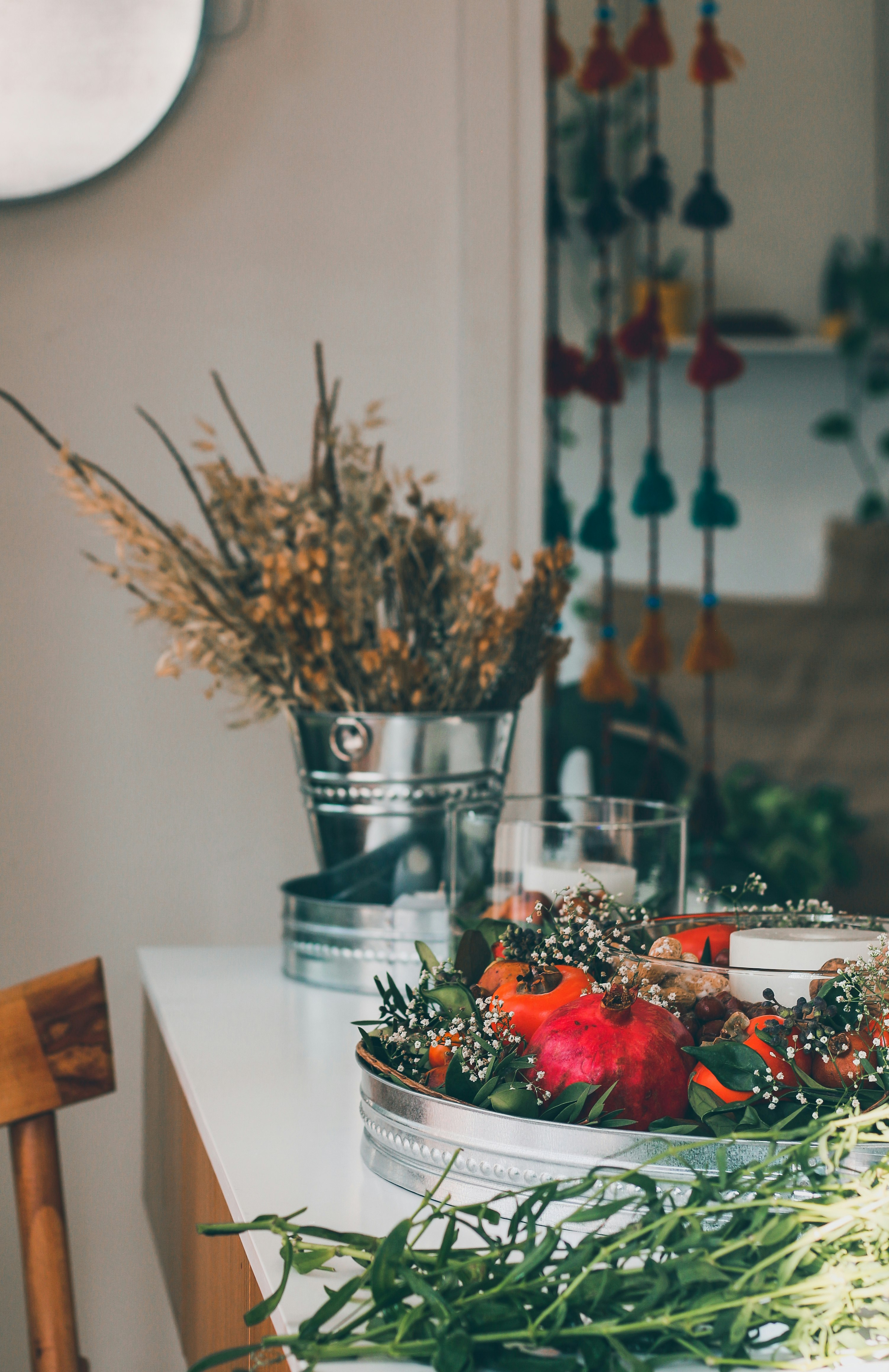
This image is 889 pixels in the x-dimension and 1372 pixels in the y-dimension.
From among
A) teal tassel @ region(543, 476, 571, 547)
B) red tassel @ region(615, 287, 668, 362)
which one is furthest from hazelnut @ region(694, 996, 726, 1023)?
red tassel @ region(615, 287, 668, 362)

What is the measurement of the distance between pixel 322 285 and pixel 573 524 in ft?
4.65

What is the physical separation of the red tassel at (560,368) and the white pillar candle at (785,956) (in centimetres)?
97

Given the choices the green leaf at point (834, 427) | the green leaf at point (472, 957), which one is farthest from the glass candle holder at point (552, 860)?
the green leaf at point (834, 427)

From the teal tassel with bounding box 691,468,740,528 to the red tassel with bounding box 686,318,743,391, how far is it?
0.12m

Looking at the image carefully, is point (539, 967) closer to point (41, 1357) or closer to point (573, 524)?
point (41, 1357)

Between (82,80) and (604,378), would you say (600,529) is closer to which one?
(604,378)

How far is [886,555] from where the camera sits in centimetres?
288

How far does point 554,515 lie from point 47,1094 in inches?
41.1

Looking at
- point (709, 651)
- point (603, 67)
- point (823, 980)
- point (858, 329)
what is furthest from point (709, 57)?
point (823, 980)

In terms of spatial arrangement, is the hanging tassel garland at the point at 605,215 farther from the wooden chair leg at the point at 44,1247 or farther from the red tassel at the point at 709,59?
the wooden chair leg at the point at 44,1247

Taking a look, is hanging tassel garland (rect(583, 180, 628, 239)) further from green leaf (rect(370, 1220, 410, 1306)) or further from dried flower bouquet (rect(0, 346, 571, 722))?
green leaf (rect(370, 1220, 410, 1306))

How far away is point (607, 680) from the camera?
1.68 metres

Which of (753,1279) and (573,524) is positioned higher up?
(573,524)

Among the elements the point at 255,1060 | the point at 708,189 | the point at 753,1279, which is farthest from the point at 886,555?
the point at 753,1279
